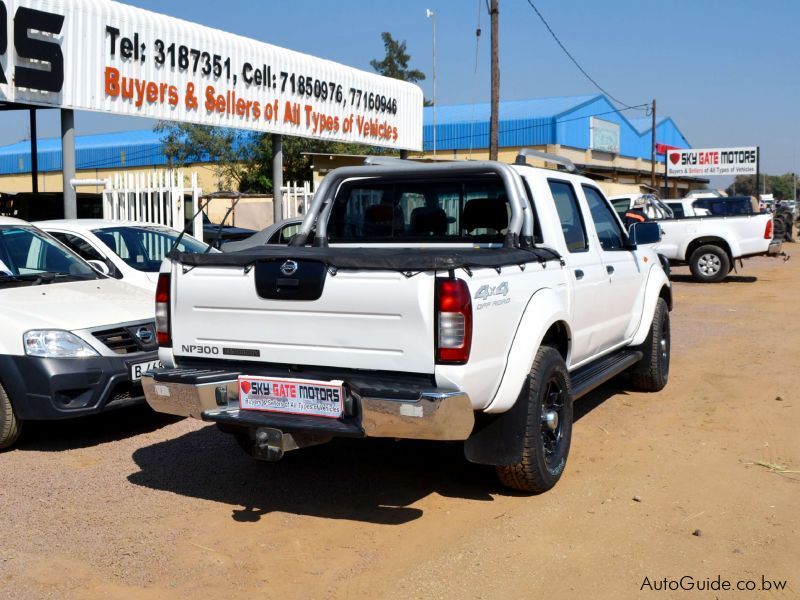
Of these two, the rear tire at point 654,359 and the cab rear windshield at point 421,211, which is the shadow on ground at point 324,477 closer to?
the cab rear windshield at point 421,211

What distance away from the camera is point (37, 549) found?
4.55m

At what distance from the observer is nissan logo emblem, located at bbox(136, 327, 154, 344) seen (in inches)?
262

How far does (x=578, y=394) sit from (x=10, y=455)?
3960mm

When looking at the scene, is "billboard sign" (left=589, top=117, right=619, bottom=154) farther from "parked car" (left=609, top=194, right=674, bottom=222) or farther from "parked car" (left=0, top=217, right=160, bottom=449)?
"parked car" (left=0, top=217, right=160, bottom=449)

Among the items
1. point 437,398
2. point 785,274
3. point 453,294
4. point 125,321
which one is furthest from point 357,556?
point 785,274

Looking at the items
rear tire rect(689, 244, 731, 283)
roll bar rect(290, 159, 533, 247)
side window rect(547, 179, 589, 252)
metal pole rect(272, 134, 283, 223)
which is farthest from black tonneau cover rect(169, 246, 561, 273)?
rear tire rect(689, 244, 731, 283)

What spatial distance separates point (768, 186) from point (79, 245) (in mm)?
185170

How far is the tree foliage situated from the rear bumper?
475ft

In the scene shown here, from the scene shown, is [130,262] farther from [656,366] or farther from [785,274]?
[785,274]

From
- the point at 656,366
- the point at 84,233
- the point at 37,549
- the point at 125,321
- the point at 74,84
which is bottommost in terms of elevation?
the point at 37,549

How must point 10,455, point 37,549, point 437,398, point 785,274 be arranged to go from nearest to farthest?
point 437,398
point 37,549
point 10,455
point 785,274

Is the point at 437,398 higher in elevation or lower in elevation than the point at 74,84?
lower

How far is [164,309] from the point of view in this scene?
5.14 meters

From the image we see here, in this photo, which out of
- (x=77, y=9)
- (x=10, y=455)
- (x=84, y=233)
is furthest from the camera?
(x=77, y=9)
